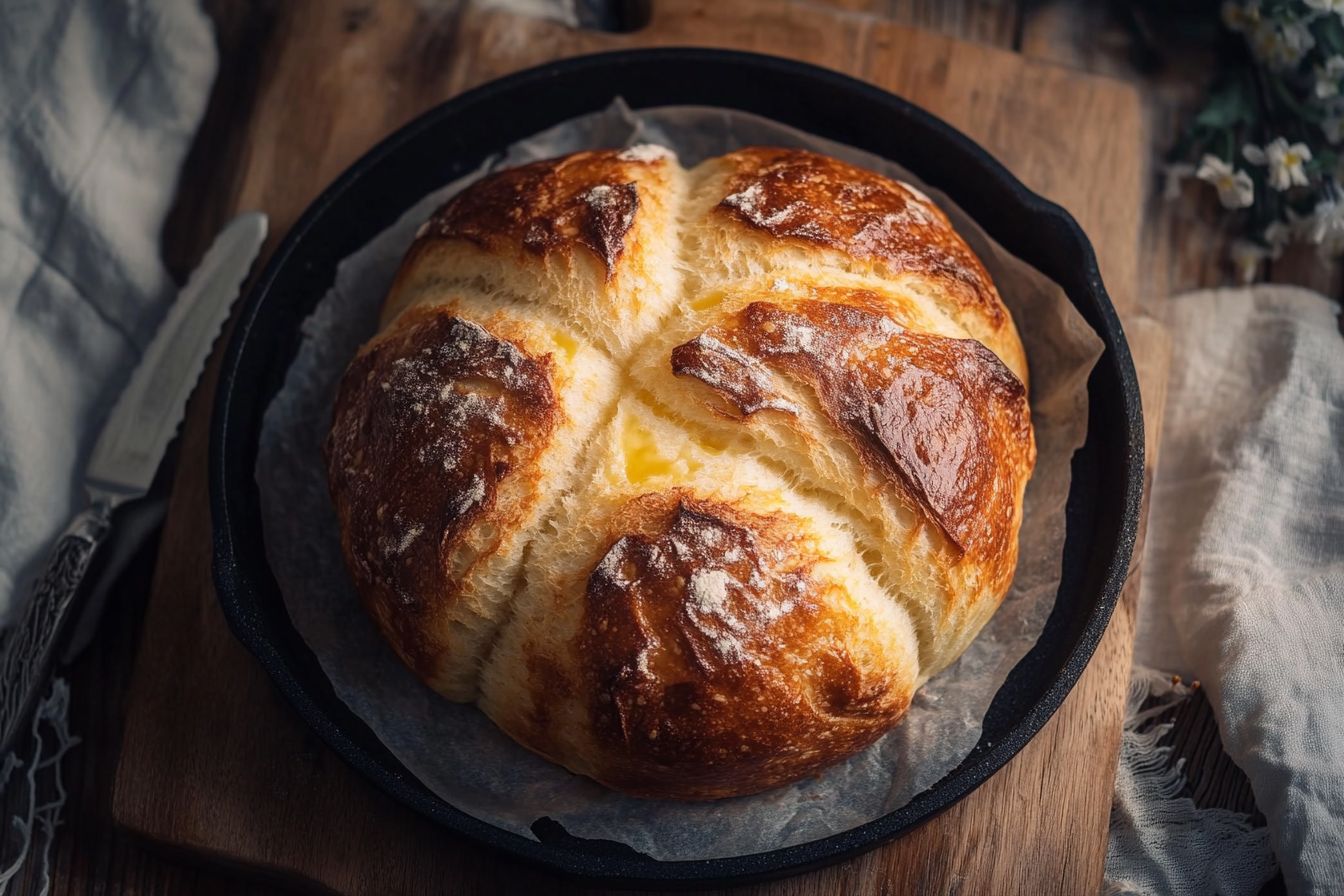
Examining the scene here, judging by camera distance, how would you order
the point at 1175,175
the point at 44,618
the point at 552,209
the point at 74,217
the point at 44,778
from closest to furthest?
the point at 552,209
the point at 44,618
the point at 44,778
the point at 74,217
the point at 1175,175

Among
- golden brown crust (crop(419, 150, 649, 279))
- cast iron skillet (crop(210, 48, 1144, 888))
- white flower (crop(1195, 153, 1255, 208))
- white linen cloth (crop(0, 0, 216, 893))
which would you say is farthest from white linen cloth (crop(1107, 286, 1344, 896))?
white linen cloth (crop(0, 0, 216, 893))

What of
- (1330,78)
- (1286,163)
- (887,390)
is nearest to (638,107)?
(887,390)

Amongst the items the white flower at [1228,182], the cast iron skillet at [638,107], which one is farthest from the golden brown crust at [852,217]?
the white flower at [1228,182]

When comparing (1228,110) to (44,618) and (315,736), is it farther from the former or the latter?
(44,618)

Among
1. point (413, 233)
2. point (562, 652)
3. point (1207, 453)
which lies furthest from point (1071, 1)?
point (562, 652)

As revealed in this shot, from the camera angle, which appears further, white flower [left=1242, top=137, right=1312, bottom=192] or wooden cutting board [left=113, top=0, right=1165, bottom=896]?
white flower [left=1242, top=137, right=1312, bottom=192]

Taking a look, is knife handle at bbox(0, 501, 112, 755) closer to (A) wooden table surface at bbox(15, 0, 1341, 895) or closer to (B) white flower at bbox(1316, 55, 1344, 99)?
(A) wooden table surface at bbox(15, 0, 1341, 895)
